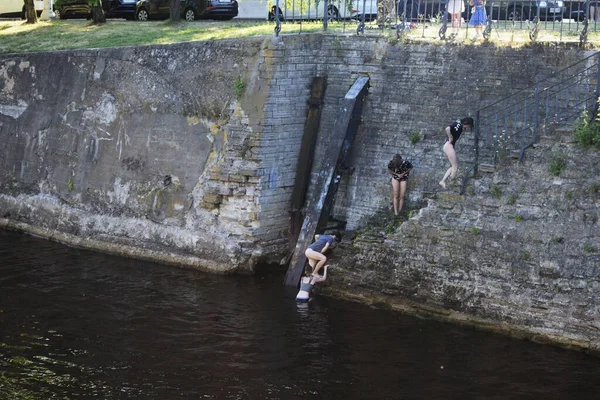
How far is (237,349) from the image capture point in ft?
57.1

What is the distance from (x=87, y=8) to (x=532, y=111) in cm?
1967

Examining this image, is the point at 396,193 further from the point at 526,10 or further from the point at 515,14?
the point at 526,10

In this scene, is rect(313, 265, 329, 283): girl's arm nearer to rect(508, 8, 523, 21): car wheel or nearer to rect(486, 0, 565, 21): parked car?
rect(486, 0, 565, 21): parked car

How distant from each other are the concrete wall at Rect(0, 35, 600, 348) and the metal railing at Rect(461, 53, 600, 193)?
0.26 m

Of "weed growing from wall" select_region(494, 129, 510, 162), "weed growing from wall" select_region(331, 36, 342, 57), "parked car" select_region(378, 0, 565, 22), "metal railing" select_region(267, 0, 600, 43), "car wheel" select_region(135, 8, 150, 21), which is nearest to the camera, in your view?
"weed growing from wall" select_region(494, 129, 510, 162)

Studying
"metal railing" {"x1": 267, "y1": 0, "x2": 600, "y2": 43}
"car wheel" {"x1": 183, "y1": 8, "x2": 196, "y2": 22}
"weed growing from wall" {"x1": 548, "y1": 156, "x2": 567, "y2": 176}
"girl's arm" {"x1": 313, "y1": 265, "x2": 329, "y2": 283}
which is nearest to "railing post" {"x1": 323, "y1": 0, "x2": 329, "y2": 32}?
"metal railing" {"x1": 267, "y1": 0, "x2": 600, "y2": 43}

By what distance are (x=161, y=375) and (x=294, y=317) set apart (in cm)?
343

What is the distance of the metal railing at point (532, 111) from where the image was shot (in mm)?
18266

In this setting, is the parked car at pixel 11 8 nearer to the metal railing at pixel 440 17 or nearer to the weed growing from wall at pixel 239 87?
the metal railing at pixel 440 17

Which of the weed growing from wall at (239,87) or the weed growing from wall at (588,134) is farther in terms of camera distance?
the weed growing from wall at (239,87)

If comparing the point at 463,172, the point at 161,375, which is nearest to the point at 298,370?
the point at 161,375

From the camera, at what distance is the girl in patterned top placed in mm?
20078

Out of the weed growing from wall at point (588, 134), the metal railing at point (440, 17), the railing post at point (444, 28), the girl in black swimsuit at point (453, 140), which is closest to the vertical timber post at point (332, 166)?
the metal railing at point (440, 17)

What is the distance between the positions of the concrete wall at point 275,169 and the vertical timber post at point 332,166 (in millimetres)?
300
